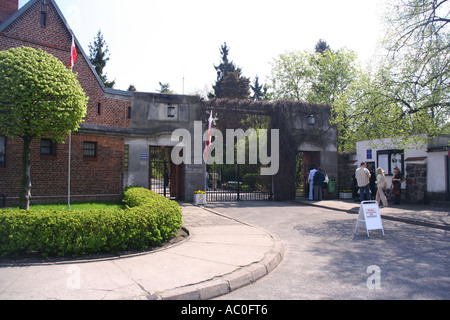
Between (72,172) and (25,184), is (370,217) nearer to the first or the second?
(25,184)

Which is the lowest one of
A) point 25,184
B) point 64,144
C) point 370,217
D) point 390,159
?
point 370,217

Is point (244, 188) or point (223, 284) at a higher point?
point (244, 188)

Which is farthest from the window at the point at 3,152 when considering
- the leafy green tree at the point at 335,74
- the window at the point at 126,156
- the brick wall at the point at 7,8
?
the leafy green tree at the point at 335,74

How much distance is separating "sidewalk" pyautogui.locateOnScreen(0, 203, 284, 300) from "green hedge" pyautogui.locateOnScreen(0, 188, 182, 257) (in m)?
0.41

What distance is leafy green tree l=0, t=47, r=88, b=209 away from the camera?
7.41 metres

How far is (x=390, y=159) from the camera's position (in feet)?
53.7

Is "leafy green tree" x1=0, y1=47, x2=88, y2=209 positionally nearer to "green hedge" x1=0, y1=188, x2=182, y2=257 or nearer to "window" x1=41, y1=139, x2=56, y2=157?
"green hedge" x1=0, y1=188, x2=182, y2=257

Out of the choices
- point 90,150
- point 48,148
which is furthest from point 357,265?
point 48,148

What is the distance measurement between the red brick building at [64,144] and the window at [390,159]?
45.2 feet

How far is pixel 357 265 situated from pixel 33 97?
26.8 feet

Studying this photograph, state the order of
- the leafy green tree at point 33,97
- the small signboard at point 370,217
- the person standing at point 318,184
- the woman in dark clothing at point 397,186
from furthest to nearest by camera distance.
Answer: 1. the person standing at point 318,184
2. the woman in dark clothing at point 397,186
3. the small signboard at point 370,217
4. the leafy green tree at point 33,97

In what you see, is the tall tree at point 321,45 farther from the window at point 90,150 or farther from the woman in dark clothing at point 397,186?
the window at point 90,150

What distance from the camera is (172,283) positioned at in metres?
4.35

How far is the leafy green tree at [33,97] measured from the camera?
7414 mm
